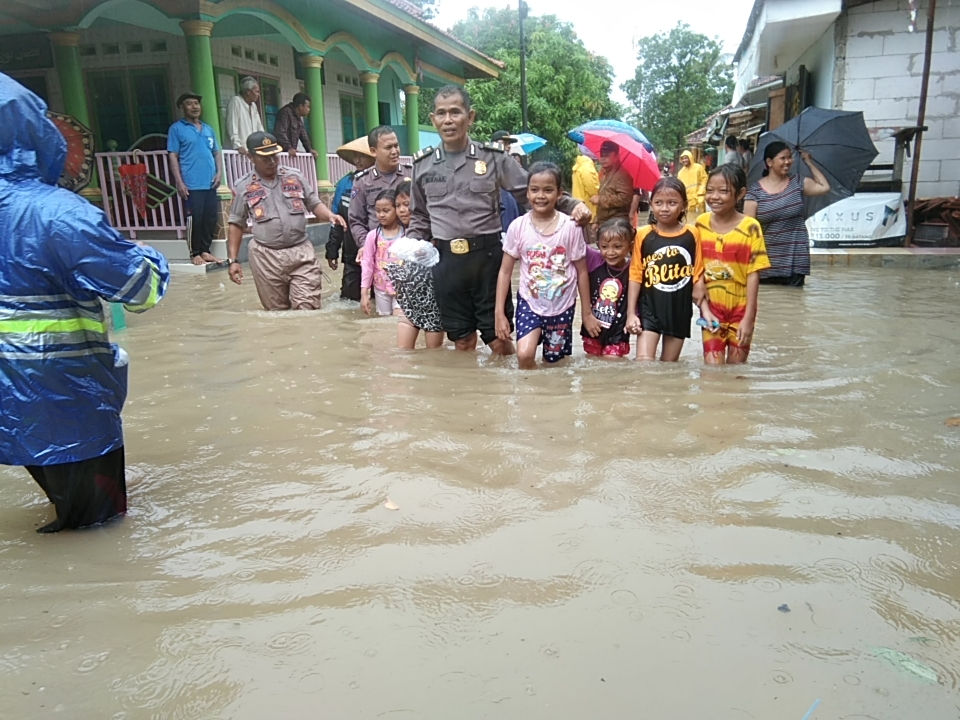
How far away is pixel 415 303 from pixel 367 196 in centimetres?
186

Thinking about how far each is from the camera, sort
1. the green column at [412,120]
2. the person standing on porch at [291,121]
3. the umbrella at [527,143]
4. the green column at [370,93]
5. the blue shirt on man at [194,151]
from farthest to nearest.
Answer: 1. the green column at [412,120]
2. the green column at [370,93]
3. the umbrella at [527,143]
4. the person standing on porch at [291,121]
5. the blue shirt on man at [194,151]

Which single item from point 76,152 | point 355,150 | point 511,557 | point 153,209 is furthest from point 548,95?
point 511,557

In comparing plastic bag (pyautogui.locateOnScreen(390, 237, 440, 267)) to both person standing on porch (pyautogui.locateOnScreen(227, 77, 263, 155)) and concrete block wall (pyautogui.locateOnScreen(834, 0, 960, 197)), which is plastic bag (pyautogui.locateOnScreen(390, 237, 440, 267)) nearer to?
person standing on porch (pyautogui.locateOnScreen(227, 77, 263, 155))

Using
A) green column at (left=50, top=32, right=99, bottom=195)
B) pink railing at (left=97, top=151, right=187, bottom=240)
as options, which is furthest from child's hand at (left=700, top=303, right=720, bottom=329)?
green column at (left=50, top=32, right=99, bottom=195)

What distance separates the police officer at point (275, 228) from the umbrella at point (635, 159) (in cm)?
260

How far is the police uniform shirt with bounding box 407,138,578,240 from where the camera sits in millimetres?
4883

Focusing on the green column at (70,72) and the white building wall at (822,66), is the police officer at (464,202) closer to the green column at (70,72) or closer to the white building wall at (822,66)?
the green column at (70,72)

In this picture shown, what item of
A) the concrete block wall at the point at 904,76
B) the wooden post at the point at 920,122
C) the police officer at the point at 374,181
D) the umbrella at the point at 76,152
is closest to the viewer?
the police officer at the point at 374,181

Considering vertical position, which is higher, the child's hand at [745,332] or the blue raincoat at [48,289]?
the blue raincoat at [48,289]

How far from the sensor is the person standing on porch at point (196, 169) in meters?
10.1

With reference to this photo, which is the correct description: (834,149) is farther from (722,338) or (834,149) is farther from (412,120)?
(412,120)

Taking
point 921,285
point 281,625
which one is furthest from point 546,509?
point 921,285

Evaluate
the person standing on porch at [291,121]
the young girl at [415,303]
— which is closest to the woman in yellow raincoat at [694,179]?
the person standing on porch at [291,121]

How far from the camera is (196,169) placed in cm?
1027
